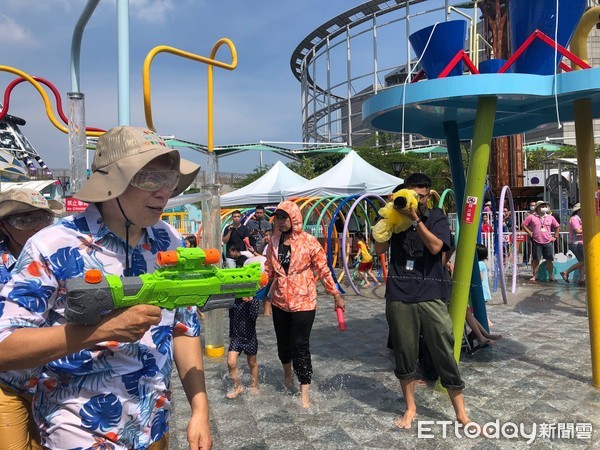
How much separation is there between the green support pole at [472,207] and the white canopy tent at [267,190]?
1096cm

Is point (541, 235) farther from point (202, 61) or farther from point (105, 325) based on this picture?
point (105, 325)

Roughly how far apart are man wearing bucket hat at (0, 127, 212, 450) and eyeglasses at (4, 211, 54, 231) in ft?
4.36

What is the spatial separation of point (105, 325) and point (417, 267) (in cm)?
283

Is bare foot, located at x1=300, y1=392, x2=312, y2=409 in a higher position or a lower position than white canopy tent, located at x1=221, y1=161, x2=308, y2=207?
lower

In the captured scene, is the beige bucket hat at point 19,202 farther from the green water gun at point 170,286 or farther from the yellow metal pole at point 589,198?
the yellow metal pole at point 589,198

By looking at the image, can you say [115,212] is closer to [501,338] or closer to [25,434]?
[25,434]

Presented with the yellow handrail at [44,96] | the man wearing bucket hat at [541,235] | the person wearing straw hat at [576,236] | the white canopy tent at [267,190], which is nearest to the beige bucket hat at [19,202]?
the yellow handrail at [44,96]

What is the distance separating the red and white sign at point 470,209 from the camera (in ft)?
13.5

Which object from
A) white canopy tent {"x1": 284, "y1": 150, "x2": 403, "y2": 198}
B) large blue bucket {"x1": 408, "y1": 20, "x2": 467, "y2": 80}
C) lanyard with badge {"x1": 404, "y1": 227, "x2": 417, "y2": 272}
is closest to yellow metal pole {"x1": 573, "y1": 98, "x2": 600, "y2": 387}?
large blue bucket {"x1": 408, "y1": 20, "x2": 467, "y2": 80}

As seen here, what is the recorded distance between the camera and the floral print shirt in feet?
4.48

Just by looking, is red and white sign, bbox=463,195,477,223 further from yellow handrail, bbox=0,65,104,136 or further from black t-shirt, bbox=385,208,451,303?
yellow handrail, bbox=0,65,104,136

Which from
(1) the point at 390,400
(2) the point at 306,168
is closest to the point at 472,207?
(1) the point at 390,400

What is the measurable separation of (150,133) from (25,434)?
4.30ft

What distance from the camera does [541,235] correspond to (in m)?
10.5
